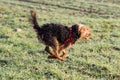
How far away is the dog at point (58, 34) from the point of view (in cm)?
934

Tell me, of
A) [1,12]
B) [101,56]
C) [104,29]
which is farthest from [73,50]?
[1,12]

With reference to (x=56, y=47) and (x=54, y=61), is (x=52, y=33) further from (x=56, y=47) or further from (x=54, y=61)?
(x=54, y=61)

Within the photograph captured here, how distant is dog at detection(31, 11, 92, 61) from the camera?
9.34 meters

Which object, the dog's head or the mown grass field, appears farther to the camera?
the dog's head

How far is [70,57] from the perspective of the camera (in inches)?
409

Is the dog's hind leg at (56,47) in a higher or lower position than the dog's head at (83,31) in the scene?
lower

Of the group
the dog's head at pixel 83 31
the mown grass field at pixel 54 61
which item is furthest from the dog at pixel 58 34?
the mown grass field at pixel 54 61

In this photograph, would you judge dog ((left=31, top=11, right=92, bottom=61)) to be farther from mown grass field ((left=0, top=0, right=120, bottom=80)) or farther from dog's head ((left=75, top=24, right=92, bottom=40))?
mown grass field ((left=0, top=0, right=120, bottom=80))

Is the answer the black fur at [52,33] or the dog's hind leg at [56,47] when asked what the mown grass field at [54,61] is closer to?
the dog's hind leg at [56,47]

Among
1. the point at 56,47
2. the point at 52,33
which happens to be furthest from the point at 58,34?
the point at 56,47

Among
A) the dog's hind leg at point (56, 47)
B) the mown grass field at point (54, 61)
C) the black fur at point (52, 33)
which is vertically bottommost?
the mown grass field at point (54, 61)

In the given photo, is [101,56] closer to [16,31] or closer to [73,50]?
[73,50]

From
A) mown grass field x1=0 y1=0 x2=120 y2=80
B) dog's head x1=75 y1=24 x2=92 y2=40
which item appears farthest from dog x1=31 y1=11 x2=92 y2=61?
mown grass field x1=0 y1=0 x2=120 y2=80

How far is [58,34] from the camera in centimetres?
944
